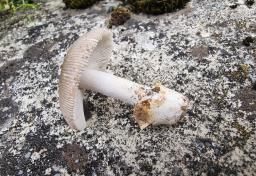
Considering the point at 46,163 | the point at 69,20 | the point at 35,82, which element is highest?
the point at 69,20

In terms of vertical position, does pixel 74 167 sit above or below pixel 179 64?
below

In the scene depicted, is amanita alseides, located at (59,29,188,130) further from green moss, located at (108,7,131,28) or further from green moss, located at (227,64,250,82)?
green moss, located at (108,7,131,28)

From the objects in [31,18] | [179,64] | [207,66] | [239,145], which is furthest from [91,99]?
[31,18]

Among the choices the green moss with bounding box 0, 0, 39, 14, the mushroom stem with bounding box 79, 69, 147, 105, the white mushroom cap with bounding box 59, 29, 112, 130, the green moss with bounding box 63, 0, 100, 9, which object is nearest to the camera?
the white mushroom cap with bounding box 59, 29, 112, 130

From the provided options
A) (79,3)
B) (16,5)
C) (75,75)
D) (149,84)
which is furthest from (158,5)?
(16,5)

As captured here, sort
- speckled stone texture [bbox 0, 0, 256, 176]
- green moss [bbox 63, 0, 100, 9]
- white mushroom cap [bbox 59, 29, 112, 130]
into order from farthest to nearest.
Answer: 1. green moss [bbox 63, 0, 100, 9]
2. speckled stone texture [bbox 0, 0, 256, 176]
3. white mushroom cap [bbox 59, 29, 112, 130]

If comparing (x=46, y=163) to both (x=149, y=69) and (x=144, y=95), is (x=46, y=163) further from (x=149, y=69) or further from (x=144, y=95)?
(x=149, y=69)

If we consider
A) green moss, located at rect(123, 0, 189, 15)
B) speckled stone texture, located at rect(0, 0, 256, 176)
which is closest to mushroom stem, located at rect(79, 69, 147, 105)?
speckled stone texture, located at rect(0, 0, 256, 176)

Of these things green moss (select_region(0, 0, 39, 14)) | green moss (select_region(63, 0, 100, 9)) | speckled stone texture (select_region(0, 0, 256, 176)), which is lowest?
speckled stone texture (select_region(0, 0, 256, 176))
